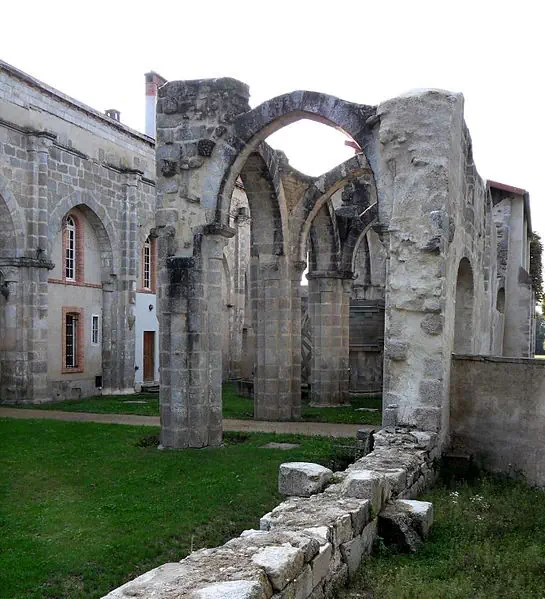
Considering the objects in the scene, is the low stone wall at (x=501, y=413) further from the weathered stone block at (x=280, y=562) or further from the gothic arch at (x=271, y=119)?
the weathered stone block at (x=280, y=562)

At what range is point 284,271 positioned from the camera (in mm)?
14320

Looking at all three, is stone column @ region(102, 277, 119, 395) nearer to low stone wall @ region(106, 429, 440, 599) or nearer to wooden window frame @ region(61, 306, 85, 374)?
wooden window frame @ region(61, 306, 85, 374)

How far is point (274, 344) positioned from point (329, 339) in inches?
103

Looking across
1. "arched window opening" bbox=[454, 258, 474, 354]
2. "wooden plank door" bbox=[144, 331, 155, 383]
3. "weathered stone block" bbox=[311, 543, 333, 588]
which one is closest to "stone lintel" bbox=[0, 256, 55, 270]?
"wooden plank door" bbox=[144, 331, 155, 383]

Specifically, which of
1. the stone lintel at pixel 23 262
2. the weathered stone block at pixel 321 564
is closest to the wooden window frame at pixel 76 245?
the stone lintel at pixel 23 262

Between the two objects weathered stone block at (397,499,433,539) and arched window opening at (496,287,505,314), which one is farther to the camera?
arched window opening at (496,287,505,314)

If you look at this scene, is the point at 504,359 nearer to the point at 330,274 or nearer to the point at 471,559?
the point at 471,559

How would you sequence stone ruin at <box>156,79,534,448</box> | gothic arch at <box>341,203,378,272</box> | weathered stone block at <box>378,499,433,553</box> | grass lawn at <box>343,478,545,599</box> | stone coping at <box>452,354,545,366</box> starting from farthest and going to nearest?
gothic arch at <box>341,203,378,272</box> → stone ruin at <box>156,79,534,448</box> → stone coping at <box>452,354,545,366</box> → weathered stone block at <box>378,499,433,553</box> → grass lawn at <box>343,478,545,599</box>

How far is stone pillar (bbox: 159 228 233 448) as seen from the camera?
10641 mm

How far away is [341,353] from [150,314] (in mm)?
8476

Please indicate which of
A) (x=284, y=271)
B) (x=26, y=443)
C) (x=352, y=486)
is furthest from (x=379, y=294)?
(x=352, y=486)

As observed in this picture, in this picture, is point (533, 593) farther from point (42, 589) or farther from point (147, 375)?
point (147, 375)

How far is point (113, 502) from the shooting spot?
7594 mm

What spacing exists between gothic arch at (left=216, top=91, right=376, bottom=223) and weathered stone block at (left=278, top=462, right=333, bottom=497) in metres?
5.66
